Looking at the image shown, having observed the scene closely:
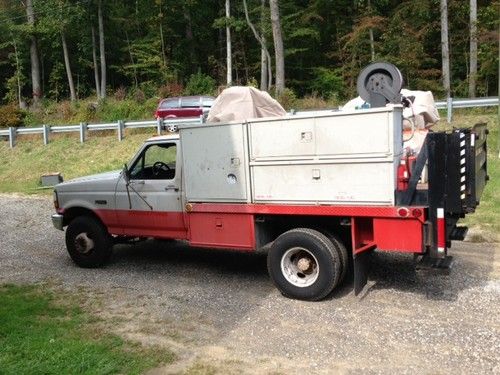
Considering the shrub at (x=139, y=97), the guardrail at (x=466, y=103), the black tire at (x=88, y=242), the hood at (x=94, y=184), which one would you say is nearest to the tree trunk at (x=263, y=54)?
the shrub at (x=139, y=97)

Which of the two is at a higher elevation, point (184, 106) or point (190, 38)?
point (190, 38)

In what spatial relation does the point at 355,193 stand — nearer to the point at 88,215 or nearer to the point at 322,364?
the point at 322,364

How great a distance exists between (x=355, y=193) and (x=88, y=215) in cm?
435

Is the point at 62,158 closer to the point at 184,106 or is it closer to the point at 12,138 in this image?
the point at 12,138

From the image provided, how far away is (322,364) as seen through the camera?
184 inches

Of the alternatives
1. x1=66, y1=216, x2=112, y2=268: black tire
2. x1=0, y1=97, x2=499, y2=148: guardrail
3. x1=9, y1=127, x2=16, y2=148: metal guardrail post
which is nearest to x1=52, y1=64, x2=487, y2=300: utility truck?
x1=66, y1=216, x2=112, y2=268: black tire

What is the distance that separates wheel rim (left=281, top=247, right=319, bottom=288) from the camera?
631cm

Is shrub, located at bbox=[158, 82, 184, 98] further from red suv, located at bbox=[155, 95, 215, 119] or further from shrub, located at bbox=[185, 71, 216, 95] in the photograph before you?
red suv, located at bbox=[155, 95, 215, 119]

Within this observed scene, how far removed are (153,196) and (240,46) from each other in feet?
106

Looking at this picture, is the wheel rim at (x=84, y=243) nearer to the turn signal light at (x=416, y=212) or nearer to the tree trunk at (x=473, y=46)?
the turn signal light at (x=416, y=212)

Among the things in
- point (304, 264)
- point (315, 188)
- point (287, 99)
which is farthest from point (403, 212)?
point (287, 99)

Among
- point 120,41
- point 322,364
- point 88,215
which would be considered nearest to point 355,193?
point 322,364

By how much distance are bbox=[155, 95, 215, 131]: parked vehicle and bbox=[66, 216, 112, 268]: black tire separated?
15.1 m

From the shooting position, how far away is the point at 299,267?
635 centimetres
